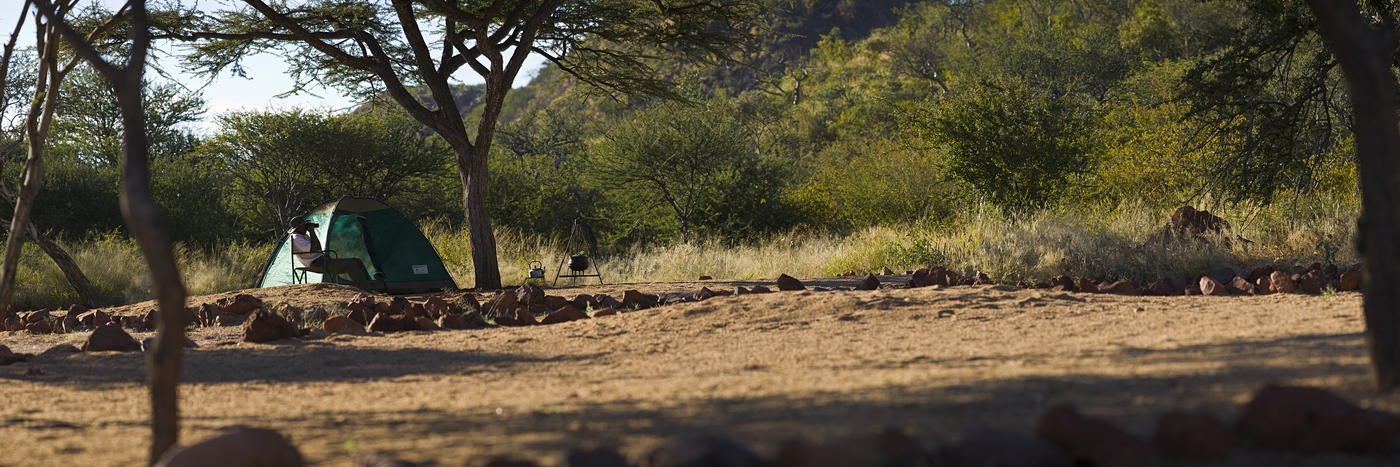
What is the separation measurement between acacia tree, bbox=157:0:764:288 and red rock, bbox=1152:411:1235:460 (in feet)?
34.7

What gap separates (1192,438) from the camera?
2.77 metres

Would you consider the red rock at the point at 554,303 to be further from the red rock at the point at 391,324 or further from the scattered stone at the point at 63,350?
the scattered stone at the point at 63,350

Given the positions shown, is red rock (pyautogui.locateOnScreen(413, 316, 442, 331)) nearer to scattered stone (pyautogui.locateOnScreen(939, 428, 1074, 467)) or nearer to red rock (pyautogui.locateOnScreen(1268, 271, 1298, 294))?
scattered stone (pyautogui.locateOnScreen(939, 428, 1074, 467))

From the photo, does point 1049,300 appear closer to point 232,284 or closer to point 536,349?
point 536,349

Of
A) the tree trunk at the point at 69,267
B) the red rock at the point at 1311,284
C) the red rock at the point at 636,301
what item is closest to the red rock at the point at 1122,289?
the red rock at the point at 1311,284

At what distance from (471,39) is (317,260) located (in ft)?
12.4

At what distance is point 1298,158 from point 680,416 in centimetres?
1129

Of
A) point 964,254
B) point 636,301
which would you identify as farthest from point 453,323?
point 964,254

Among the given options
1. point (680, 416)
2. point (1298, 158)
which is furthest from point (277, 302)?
point (1298, 158)

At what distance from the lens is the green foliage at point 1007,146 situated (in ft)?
55.0

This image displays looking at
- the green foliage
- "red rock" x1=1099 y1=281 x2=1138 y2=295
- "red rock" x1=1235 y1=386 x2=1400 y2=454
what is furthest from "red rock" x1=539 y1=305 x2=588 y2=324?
the green foliage

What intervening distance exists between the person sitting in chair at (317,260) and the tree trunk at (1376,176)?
10983 mm

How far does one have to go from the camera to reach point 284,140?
22875mm

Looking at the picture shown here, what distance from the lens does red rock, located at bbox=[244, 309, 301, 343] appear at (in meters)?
7.23
